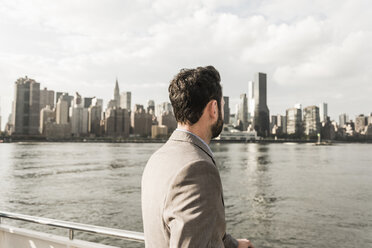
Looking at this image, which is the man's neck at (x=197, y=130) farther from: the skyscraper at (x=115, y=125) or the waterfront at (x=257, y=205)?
the skyscraper at (x=115, y=125)

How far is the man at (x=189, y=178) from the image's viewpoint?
113cm

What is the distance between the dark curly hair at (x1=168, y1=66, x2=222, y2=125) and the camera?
1.45 metres

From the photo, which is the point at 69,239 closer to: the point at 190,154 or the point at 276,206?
the point at 190,154

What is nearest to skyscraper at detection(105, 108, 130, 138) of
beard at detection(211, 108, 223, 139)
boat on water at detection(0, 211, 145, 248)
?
boat on water at detection(0, 211, 145, 248)

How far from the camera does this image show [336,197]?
71.5ft

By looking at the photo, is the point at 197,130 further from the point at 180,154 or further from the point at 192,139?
the point at 180,154

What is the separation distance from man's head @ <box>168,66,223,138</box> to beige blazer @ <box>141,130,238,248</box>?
198 millimetres

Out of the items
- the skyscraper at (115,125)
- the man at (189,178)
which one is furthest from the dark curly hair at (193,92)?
the skyscraper at (115,125)

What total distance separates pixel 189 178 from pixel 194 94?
1.55ft

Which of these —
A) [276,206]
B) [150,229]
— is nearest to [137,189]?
[276,206]

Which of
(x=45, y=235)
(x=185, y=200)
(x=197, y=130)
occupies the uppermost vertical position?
(x=197, y=130)

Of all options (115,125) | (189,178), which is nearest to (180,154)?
(189,178)

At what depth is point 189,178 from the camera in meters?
1.15

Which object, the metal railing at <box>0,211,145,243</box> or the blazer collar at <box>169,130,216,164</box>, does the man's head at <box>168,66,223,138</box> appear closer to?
the blazer collar at <box>169,130,216,164</box>
